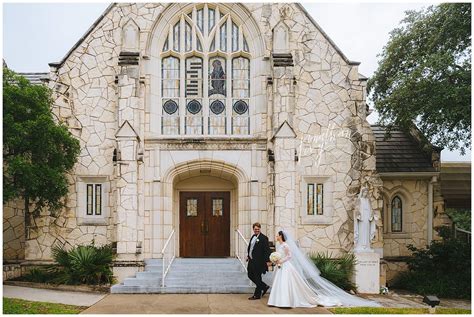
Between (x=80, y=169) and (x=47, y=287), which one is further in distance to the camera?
(x=80, y=169)

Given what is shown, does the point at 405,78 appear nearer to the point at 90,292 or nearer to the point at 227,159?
the point at 227,159

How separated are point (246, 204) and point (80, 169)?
520cm

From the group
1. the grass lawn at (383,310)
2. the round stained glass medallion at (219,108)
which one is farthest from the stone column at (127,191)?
the grass lawn at (383,310)

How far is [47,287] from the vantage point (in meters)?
15.1

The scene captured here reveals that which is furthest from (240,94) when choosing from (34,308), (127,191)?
(34,308)

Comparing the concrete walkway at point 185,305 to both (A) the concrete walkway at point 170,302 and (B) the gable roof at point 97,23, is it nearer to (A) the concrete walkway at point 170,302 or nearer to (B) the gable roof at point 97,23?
(A) the concrete walkway at point 170,302

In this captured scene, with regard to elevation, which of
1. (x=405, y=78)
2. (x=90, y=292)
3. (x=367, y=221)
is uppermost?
(x=405, y=78)

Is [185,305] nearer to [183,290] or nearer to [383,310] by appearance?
[183,290]

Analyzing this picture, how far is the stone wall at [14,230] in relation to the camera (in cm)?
1805

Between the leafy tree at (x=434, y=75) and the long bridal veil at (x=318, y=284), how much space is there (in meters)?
5.58

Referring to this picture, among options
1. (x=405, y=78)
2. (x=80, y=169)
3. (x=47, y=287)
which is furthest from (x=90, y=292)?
(x=405, y=78)

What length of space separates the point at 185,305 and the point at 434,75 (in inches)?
358

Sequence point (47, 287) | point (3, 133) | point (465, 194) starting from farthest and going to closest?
point (465, 194) < point (47, 287) < point (3, 133)

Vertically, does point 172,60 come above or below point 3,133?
above
